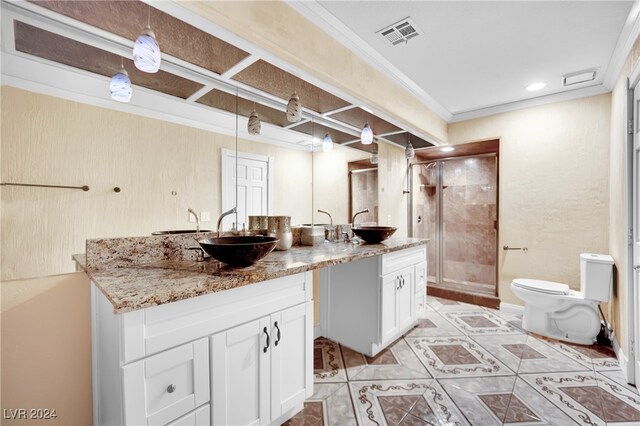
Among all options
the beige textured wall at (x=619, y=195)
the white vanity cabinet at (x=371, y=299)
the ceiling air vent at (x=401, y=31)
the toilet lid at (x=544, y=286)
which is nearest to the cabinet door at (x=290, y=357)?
the white vanity cabinet at (x=371, y=299)

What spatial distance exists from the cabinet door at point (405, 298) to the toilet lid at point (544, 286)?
1.17 metres

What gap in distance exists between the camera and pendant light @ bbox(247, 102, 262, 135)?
1872 millimetres

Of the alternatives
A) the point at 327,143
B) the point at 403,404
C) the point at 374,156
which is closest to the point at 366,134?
the point at 374,156

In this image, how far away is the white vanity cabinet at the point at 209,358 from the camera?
975 millimetres

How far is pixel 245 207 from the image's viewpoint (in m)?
1.84

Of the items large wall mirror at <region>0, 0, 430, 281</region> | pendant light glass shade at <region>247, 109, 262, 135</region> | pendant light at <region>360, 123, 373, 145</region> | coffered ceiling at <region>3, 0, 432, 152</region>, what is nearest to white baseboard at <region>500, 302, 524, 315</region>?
pendant light at <region>360, 123, 373, 145</region>

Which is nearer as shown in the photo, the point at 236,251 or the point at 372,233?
the point at 236,251

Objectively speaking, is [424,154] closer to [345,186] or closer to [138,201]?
[345,186]

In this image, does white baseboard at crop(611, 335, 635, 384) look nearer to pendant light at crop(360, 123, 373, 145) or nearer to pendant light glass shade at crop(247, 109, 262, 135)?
pendant light at crop(360, 123, 373, 145)

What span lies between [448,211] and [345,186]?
2193 millimetres

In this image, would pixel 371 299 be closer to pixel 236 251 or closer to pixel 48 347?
pixel 236 251

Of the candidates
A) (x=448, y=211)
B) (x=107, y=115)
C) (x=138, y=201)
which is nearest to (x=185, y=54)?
(x=107, y=115)

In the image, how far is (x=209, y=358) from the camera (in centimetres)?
115

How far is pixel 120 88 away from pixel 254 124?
77 cm
